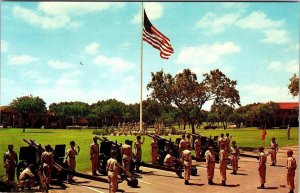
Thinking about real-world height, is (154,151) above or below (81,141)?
above

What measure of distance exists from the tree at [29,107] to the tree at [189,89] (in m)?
59.5

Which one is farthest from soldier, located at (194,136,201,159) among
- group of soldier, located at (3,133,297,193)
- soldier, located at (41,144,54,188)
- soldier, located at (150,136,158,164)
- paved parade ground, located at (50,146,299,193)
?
soldier, located at (41,144,54,188)

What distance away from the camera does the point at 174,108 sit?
93.6 m

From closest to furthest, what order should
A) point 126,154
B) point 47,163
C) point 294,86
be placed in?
point 47,163, point 126,154, point 294,86

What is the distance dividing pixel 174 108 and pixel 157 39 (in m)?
66.2

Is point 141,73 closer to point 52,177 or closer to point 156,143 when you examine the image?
point 156,143

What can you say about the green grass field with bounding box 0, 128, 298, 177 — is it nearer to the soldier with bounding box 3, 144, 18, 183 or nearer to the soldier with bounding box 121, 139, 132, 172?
the soldier with bounding box 3, 144, 18, 183

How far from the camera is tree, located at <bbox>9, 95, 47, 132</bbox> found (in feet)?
278

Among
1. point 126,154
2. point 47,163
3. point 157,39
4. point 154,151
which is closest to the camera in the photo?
point 47,163

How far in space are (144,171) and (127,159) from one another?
→ 9.38 feet

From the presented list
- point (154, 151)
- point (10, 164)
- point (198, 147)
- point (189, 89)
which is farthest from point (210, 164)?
point (189, 89)

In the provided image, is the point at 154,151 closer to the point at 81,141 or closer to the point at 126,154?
the point at 126,154

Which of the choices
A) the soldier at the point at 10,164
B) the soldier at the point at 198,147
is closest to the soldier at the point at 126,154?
the soldier at the point at 10,164

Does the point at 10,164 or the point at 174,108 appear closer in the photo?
Result: the point at 10,164
